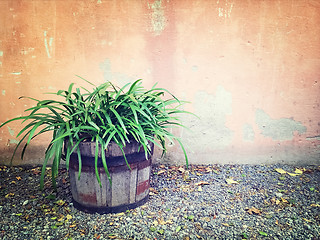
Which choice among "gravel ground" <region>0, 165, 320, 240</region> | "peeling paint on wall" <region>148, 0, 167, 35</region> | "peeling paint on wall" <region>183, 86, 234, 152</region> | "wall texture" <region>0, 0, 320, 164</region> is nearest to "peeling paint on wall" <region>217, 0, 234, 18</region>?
"wall texture" <region>0, 0, 320, 164</region>

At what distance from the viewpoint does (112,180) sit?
1.78 metres

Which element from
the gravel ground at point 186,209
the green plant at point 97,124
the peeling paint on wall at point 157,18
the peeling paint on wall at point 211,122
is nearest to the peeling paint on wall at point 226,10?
the peeling paint on wall at point 157,18

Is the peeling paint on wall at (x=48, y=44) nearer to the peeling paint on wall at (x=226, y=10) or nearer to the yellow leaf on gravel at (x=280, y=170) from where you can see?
the peeling paint on wall at (x=226, y=10)

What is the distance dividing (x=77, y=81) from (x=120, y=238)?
5.43 feet

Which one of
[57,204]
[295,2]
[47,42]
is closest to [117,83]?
[47,42]

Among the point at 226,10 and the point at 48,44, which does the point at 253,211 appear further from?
the point at 48,44

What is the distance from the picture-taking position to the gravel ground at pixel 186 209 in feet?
5.59

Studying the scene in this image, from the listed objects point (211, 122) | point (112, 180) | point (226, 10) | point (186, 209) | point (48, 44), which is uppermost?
point (226, 10)

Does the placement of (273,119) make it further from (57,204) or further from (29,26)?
(29,26)

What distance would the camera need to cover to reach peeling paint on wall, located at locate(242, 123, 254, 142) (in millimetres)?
2830

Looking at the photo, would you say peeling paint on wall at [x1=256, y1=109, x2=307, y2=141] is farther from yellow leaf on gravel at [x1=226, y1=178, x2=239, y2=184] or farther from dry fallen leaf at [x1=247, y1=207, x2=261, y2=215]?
dry fallen leaf at [x1=247, y1=207, x2=261, y2=215]

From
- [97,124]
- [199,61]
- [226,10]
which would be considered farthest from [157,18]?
[97,124]

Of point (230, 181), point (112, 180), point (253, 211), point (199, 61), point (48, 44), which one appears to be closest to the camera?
point (112, 180)

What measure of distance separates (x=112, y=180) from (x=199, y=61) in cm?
158
